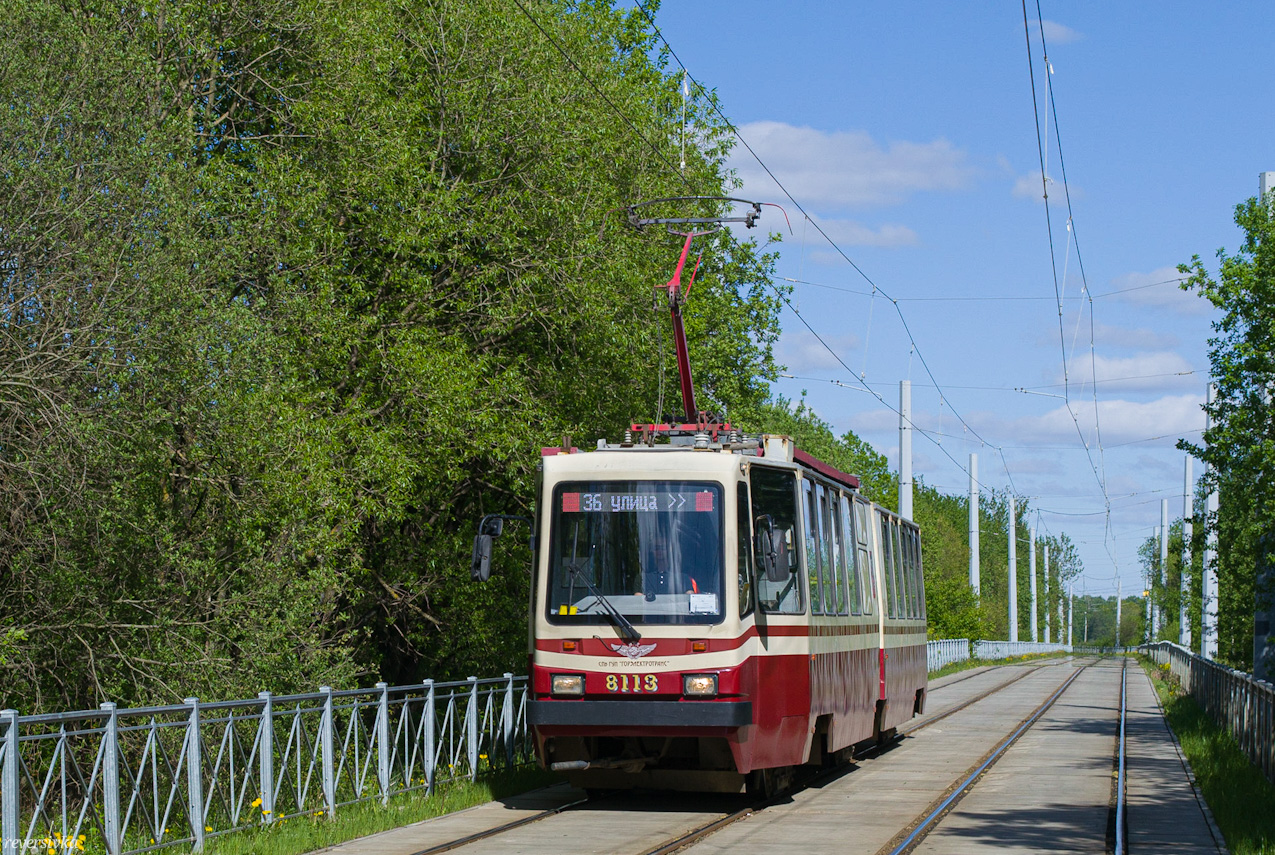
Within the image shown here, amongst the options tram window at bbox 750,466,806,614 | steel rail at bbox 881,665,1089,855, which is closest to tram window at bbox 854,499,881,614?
steel rail at bbox 881,665,1089,855

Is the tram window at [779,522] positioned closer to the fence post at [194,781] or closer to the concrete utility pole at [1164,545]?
the fence post at [194,781]

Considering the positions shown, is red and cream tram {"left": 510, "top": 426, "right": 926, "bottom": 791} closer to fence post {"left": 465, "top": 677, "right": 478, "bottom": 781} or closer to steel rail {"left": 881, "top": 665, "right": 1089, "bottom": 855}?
steel rail {"left": 881, "top": 665, "right": 1089, "bottom": 855}

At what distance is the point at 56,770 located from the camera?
9.63 metres

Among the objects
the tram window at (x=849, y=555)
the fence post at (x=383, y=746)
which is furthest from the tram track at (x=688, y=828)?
the tram window at (x=849, y=555)

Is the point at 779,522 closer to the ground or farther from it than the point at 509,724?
farther from it

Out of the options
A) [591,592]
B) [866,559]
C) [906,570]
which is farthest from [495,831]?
[906,570]

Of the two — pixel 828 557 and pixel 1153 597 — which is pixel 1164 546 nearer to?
pixel 1153 597

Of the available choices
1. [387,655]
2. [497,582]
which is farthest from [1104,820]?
[387,655]

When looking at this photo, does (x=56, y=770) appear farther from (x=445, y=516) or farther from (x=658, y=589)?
(x=445, y=516)

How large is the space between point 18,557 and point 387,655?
1426 cm

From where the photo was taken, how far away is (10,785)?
9023 mm

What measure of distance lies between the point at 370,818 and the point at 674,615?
3.09 m

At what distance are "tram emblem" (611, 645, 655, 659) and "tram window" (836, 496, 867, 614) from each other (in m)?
4.16

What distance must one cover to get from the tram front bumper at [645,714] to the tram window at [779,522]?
1085mm
